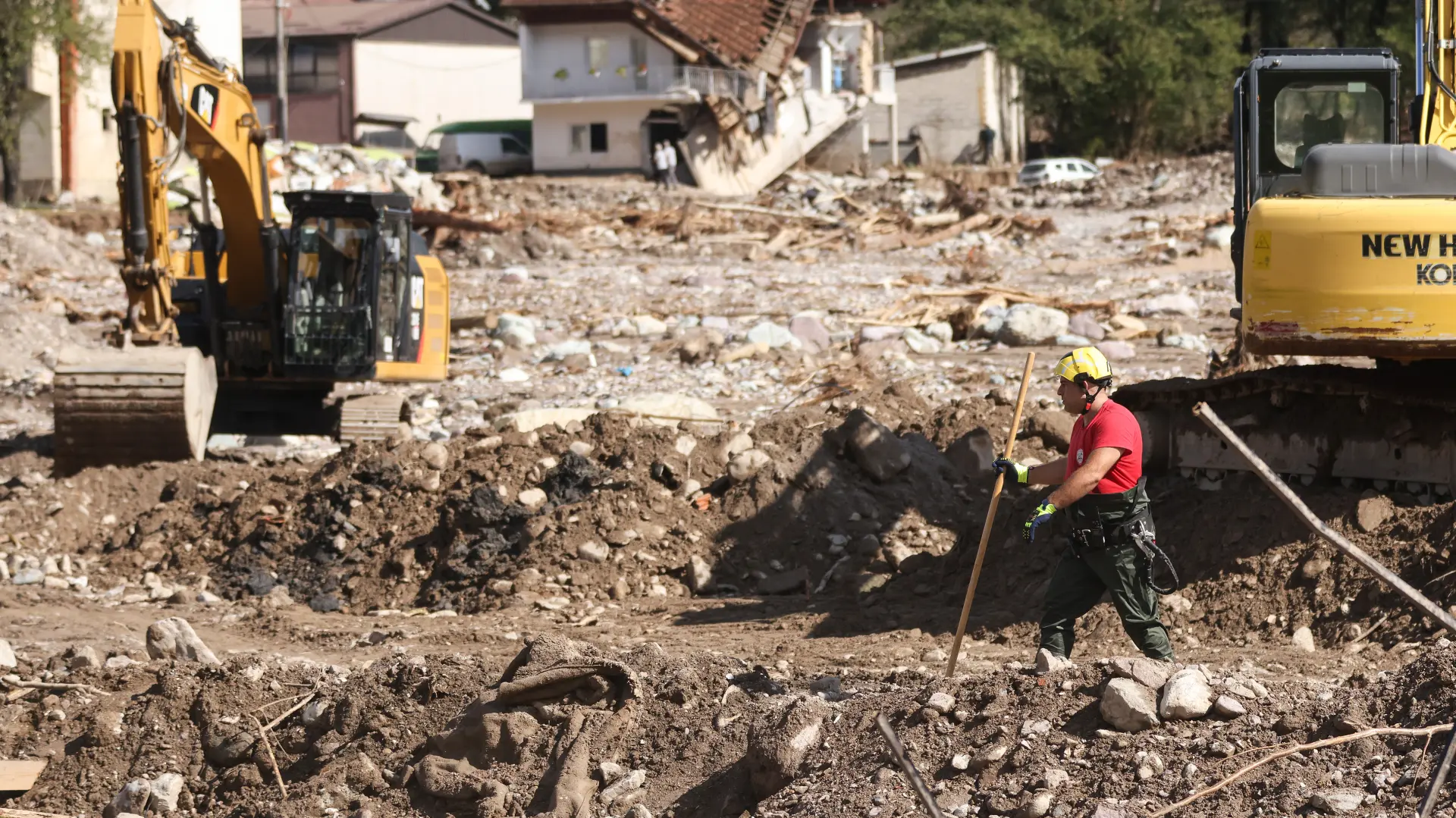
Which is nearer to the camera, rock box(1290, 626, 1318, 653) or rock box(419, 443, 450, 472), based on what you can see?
rock box(1290, 626, 1318, 653)

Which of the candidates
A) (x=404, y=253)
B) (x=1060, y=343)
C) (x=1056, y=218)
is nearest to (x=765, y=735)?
(x=404, y=253)

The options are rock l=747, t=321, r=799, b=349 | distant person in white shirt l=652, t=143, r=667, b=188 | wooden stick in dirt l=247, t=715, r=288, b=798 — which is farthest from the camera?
distant person in white shirt l=652, t=143, r=667, b=188

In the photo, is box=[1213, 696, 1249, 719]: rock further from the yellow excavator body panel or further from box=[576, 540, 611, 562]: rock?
box=[576, 540, 611, 562]: rock

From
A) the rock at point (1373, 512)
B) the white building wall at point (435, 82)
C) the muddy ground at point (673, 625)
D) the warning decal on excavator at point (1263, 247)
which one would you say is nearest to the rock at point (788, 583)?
the muddy ground at point (673, 625)

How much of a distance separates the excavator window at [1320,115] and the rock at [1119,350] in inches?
265

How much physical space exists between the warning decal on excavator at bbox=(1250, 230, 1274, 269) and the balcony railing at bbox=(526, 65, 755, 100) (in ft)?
128

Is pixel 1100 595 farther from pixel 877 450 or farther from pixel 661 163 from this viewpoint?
pixel 661 163

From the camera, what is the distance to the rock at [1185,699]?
5.44m

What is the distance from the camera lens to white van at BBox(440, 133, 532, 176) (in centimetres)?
4578

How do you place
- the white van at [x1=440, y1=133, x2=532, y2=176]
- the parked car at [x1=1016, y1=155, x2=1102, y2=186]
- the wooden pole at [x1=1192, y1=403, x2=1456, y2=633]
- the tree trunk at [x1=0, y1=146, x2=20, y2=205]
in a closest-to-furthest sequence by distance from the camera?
the wooden pole at [x1=1192, y1=403, x2=1456, y2=633]
the tree trunk at [x1=0, y1=146, x2=20, y2=205]
the parked car at [x1=1016, y1=155, x2=1102, y2=186]
the white van at [x1=440, y1=133, x2=532, y2=176]

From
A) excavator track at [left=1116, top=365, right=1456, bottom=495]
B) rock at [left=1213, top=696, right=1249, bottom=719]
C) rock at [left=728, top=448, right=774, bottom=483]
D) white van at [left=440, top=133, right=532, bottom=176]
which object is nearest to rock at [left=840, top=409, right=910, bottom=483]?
rock at [left=728, top=448, right=774, bottom=483]

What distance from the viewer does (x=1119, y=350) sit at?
646 inches

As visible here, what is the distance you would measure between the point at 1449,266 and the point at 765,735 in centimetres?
356

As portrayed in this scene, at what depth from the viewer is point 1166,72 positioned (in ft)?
168
